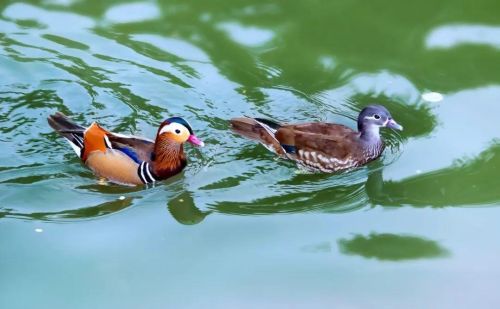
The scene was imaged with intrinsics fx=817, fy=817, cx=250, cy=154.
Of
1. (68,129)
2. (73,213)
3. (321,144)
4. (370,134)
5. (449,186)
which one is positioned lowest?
(73,213)

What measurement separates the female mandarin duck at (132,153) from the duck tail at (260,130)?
0.35 metres

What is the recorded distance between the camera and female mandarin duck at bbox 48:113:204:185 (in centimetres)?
440

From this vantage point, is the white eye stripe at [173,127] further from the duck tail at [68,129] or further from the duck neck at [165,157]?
the duck tail at [68,129]

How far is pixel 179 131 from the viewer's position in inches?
173

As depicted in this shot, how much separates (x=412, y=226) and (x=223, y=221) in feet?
2.88

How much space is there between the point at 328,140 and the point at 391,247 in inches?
40.9

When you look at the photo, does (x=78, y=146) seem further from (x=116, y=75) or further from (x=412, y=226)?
(x=412, y=226)

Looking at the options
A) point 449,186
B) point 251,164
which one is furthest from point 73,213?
point 449,186

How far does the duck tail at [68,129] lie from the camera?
451 centimetres

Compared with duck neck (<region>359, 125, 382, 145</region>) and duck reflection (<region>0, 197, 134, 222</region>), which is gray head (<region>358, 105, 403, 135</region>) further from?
duck reflection (<region>0, 197, 134, 222</region>)

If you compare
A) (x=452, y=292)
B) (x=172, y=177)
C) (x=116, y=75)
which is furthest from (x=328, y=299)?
(x=116, y=75)

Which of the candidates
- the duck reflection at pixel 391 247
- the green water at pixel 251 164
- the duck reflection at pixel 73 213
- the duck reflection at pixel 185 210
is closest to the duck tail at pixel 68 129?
the green water at pixel 251 164

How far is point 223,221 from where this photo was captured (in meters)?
3.85

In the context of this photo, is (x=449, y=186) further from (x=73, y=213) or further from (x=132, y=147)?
(x=73, y=213)
